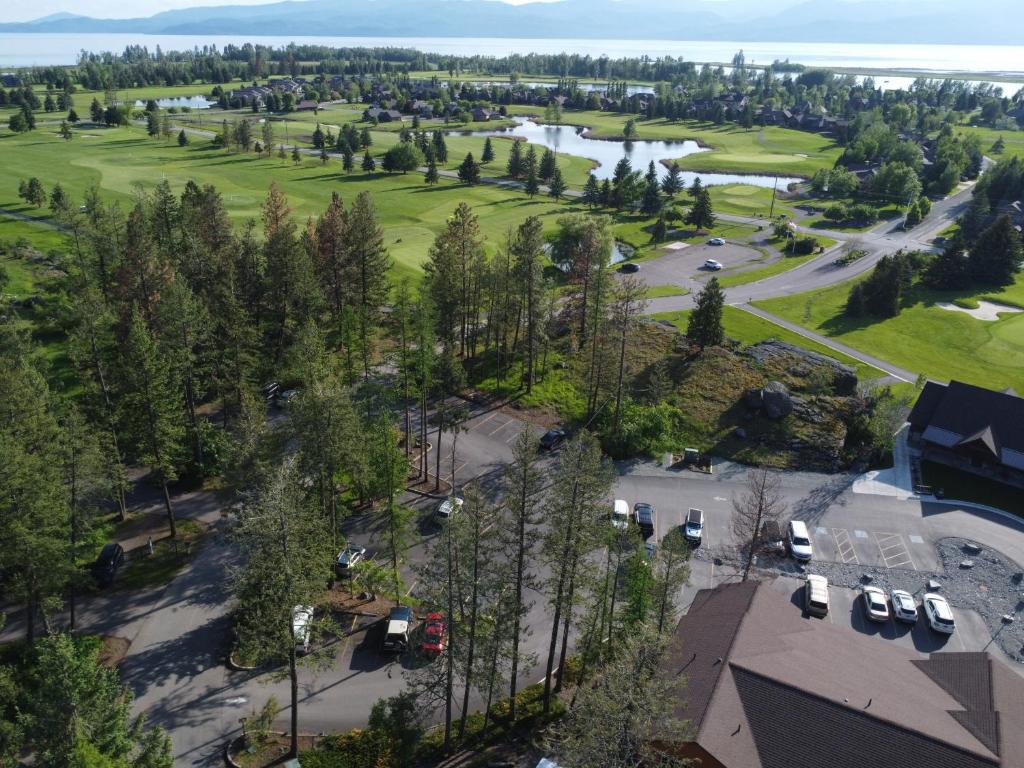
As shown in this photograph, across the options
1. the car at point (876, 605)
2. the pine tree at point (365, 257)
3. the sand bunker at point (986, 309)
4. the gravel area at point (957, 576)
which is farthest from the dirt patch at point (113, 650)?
the sand bunker at point (986, 309)

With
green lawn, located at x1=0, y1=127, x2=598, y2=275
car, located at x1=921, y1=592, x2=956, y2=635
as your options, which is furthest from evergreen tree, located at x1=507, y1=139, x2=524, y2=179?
car, located at x1=921, y1=592, x2=956, y2=635

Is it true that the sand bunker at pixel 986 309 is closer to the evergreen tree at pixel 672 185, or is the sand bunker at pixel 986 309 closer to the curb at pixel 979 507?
the curb at pixel 979 507

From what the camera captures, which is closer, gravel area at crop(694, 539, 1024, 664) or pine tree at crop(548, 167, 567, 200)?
gravel area at crop(694, 539, 1024, 664)

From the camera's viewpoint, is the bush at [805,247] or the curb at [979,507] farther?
the bush at [805,247]

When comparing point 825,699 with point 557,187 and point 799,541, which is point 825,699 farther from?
point 557,187

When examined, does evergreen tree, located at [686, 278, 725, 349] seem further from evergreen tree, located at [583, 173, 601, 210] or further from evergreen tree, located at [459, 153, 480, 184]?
evergreen tree, located at [459, 153, 480, 184]

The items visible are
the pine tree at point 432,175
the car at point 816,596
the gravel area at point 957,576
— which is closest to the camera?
the car at point 816,596
